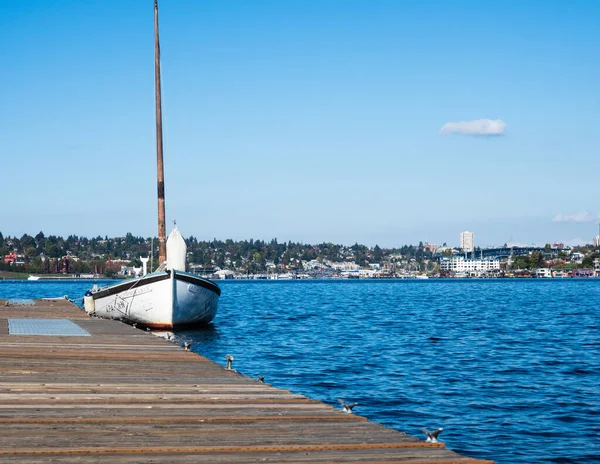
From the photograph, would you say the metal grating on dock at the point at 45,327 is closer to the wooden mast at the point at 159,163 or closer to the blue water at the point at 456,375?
the blue water at the point at 456,375

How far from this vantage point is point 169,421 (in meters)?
9.02

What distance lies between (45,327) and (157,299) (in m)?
8.74

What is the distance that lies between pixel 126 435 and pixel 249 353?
734 inches

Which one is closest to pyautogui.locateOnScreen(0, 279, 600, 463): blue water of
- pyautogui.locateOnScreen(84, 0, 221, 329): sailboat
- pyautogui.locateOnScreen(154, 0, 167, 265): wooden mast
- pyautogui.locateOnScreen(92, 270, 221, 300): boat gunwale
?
pyautogui.locateOnScreen(84, 0, 221, 329): sailboat

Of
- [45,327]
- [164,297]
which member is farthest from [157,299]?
[45,327]

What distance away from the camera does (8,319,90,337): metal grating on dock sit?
65.8ft

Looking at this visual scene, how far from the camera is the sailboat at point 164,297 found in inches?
1208

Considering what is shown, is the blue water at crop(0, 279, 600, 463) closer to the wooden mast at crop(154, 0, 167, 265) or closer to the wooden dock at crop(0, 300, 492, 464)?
the wooden mast at crop(154, 0, 167, 265)

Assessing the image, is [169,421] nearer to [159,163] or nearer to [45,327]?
[45,327]

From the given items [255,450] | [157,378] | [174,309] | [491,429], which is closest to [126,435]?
[255,450]

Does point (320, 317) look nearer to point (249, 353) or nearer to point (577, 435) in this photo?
point (249, 353)

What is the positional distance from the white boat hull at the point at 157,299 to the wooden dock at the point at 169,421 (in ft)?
52.9

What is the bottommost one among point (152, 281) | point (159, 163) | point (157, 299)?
point (157, 299)

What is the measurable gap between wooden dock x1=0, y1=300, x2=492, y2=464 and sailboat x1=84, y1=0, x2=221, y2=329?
16.2m
